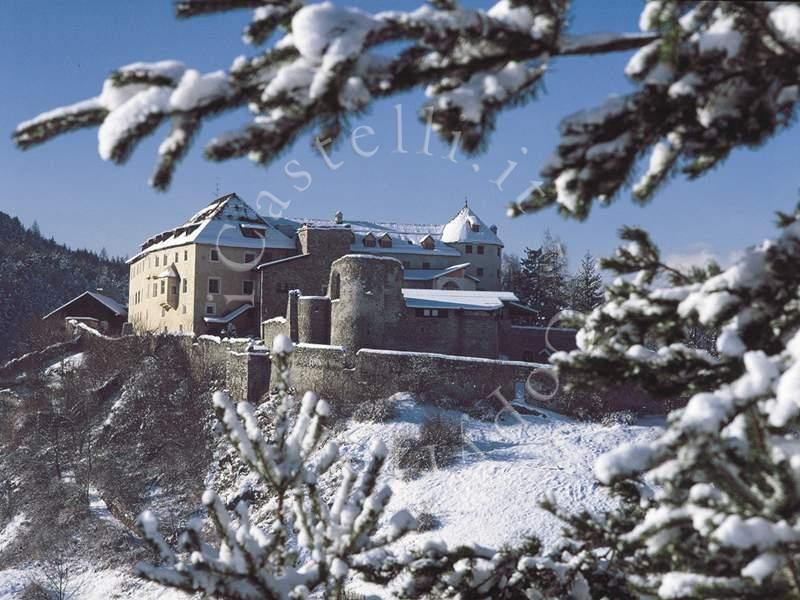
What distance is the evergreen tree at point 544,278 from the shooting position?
4153cm

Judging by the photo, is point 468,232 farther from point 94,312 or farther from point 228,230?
point 94,312

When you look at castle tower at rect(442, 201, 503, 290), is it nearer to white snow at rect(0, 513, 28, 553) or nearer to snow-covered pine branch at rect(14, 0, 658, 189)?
white snow at rect(0, 513, 28, 553)

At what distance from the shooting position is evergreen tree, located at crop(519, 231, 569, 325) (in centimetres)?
4153

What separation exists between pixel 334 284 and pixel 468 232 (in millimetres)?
14832

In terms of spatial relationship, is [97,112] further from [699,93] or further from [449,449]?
[449,449]

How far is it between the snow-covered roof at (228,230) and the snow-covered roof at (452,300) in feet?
30.0

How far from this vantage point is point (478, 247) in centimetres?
4012

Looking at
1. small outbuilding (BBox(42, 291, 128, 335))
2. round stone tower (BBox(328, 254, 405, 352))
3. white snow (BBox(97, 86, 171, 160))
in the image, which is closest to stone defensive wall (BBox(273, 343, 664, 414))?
round stone tower (BBox(328, 254, 405, 352))

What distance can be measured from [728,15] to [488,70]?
0.72m

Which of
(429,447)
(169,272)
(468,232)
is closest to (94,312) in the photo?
(169,272)

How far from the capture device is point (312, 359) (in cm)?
2614

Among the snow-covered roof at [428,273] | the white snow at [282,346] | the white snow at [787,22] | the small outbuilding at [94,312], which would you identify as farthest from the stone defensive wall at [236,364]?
the white snow at [787,22]

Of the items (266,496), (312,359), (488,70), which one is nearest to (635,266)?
(488,70)

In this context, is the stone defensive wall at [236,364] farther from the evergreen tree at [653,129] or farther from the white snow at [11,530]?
the evergreen tree at [653,129]
